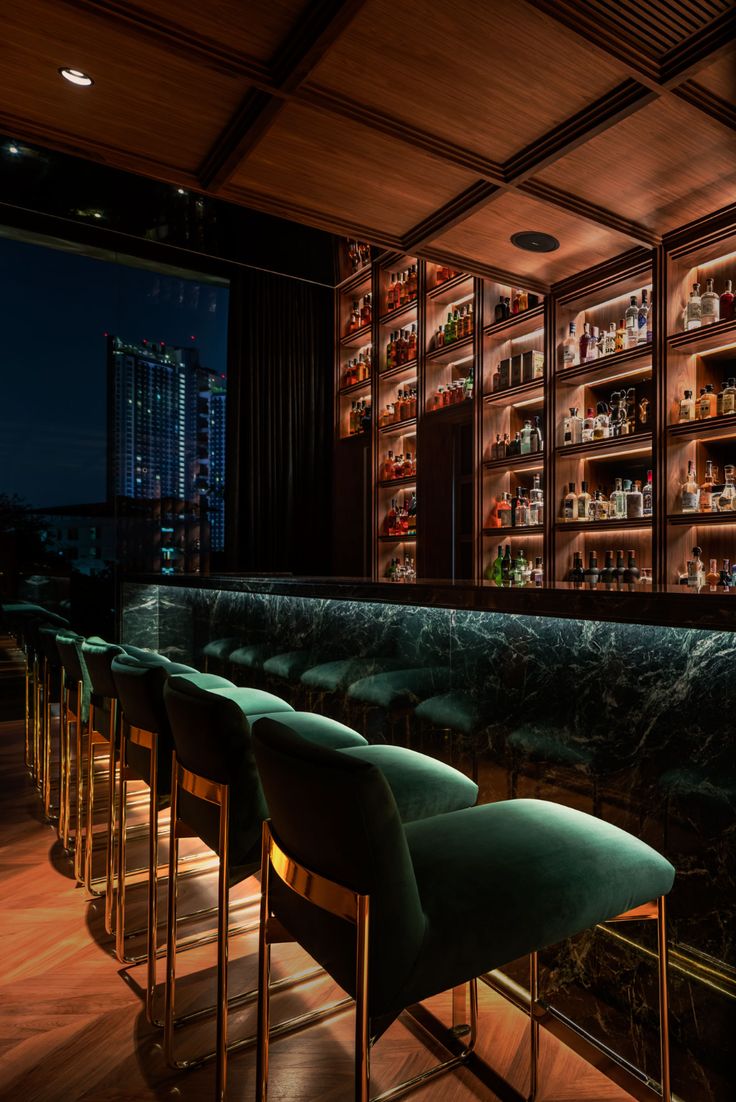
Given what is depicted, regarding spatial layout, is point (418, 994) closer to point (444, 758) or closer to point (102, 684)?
point (444, 758)

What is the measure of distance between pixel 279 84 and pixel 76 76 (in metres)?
0.70

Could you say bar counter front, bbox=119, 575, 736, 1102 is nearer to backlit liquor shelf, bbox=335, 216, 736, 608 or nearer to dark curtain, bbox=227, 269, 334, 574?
backlit liquor shelf, bbox=335, 216, 736, 608

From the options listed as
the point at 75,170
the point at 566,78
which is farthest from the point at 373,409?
the point at 566,78

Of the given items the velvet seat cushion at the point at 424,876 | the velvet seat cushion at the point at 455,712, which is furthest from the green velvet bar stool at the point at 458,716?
the velvet seat cushion at the point at 424,876

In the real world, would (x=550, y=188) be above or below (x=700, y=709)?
above

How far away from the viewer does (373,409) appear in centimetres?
534

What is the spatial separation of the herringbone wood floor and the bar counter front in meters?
0.14

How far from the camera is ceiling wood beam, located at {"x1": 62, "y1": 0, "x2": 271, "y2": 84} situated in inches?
78.6

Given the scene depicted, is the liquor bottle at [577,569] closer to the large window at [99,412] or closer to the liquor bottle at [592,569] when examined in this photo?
the liquor bottle at [592,569]

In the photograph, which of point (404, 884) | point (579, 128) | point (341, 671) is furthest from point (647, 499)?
point (404, 884)

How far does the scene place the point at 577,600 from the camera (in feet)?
4.34

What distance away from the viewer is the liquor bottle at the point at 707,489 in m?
3.35

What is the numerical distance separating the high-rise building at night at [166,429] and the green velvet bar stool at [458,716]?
3915mm

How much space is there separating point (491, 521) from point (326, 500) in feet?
6.41
